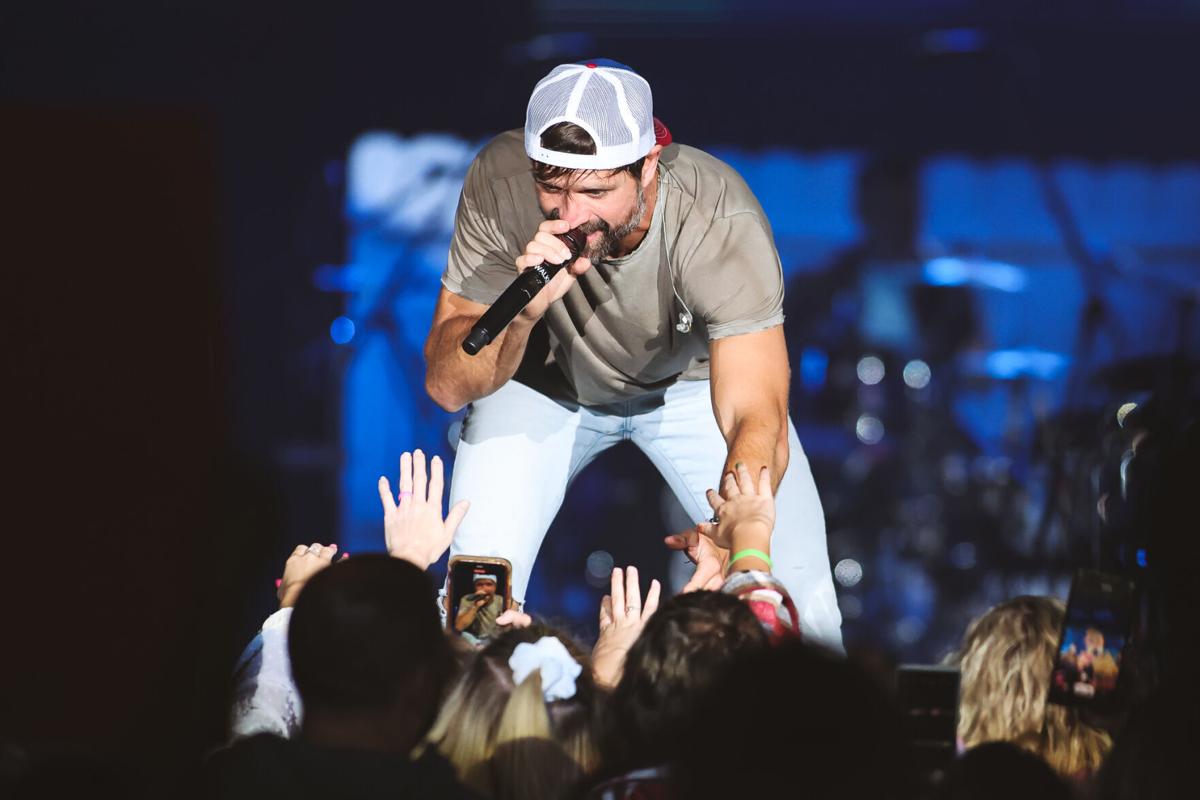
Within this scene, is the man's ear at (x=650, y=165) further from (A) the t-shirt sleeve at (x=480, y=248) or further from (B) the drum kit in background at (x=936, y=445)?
(B) the drum kit in background at (x=936, y=445)

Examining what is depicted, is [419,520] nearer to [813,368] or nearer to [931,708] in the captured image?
[931,708]

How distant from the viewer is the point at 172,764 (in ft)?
13.8

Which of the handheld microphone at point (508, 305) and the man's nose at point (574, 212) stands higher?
the man's nose at point (574, 212)

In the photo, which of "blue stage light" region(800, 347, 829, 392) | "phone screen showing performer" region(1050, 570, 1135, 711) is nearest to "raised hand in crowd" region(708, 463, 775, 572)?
"phone screen showing performer" region(1050, 570, 1135, 711)

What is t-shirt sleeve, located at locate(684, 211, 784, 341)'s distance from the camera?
3111mm

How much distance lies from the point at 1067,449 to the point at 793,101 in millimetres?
1948

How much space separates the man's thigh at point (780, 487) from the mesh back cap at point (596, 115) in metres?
0.80

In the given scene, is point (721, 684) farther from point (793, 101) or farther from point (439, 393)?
point (793, 101)

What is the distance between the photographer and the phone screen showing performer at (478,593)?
2865mm

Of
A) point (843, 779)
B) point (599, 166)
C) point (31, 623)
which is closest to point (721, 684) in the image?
point (843, 779)

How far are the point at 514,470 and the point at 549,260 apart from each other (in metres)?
0.87

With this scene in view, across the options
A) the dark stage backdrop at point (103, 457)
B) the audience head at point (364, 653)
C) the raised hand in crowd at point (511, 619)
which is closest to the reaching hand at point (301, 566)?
the raised hand in crowd at point (511, 619)

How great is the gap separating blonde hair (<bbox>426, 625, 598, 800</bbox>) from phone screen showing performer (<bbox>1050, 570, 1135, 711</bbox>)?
749 mm

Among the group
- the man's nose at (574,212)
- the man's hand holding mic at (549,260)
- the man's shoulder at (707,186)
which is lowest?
the man's hand holding mic at (549,260)
